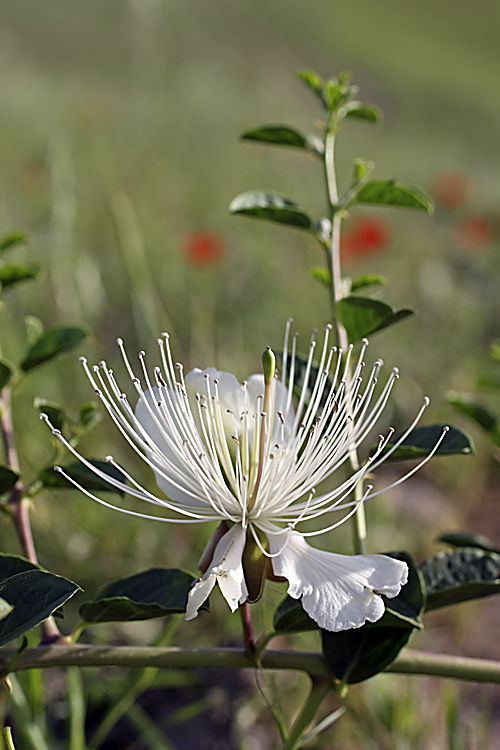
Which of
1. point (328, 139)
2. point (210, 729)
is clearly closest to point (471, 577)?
point (328, 139)

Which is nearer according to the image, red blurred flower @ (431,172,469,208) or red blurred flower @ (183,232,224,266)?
red blurred flower @ (183,232,224,266)

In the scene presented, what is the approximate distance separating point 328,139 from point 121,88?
851 centimetres

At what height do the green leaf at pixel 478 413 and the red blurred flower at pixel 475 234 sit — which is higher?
the red blurred flower at pixel 475 234

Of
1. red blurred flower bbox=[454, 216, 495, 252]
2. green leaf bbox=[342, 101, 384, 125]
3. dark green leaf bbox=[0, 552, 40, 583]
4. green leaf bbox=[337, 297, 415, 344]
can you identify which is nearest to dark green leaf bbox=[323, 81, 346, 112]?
green leaf bbox=[342, 101, 384, 125]

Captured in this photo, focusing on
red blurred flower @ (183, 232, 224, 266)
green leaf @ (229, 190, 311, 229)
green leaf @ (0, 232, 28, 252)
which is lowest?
red blurred flower @ (183, 232, 224, 266)

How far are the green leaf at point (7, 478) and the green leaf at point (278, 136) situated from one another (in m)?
0.52

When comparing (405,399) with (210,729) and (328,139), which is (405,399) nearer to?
(210,729)

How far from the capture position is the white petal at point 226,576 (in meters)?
0.60

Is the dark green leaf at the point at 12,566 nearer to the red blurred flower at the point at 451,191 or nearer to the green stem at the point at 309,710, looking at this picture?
the green stem at the point at 309,710

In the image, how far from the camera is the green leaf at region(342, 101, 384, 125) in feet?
3.02

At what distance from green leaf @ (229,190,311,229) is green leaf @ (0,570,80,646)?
0.46 m

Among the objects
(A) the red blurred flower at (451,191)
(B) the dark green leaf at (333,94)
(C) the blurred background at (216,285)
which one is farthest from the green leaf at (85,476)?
(A) the red blurred flower at (451,191)

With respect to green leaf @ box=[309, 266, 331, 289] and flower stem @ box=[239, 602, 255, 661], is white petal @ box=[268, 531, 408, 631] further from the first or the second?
green leaf @ box=[309, 266, 331, 289]

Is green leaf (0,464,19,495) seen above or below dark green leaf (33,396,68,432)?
below
